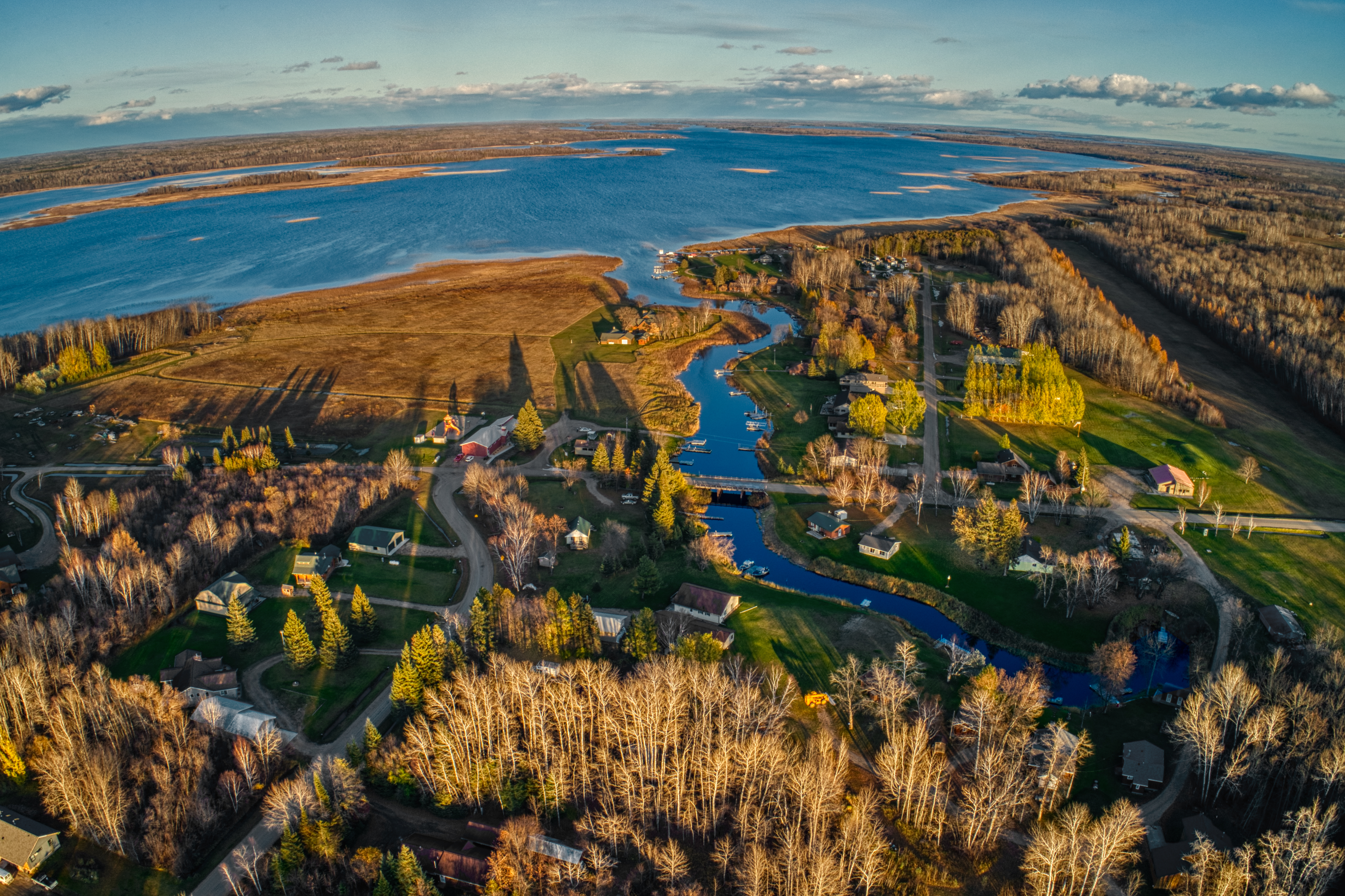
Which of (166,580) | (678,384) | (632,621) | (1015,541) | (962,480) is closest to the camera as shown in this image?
(632,621)

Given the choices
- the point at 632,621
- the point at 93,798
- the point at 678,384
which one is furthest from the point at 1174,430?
the point at 93,798

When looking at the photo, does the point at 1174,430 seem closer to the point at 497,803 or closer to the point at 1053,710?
the point at 1053,710

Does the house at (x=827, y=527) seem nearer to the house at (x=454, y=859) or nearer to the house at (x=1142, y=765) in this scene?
the house at (x=1142, y=765)

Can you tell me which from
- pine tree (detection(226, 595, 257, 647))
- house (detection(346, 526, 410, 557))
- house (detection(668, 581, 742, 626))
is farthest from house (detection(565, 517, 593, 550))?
pine tree (detection(226, 595, 257, 647))

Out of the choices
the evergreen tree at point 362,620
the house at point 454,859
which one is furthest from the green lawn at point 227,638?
the house at point 454,859

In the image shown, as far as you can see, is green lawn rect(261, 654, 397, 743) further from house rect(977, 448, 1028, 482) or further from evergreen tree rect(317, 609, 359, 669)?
house rect(977, 448, 1028, 482)
